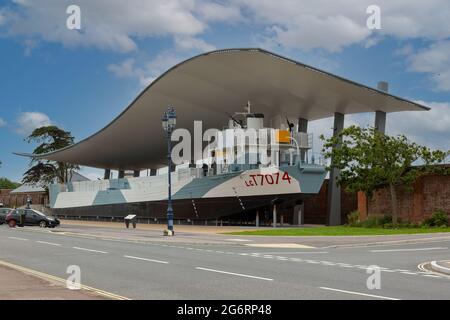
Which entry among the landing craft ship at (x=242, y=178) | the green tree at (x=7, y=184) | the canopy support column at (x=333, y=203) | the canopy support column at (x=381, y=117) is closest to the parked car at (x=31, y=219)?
the landing craft ship at (x=242, y=178)

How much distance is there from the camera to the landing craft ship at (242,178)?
134 ft

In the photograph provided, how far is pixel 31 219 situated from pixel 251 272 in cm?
3511

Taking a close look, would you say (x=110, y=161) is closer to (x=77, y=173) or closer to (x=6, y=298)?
(x=77, y=173)

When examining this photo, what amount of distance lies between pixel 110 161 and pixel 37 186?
926 inches

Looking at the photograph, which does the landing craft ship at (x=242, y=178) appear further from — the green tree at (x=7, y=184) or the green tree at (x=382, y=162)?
the green tree at (x=7, y=184)

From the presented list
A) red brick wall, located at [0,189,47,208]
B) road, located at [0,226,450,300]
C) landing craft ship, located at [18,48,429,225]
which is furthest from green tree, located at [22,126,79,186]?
road, located at [0,226,450,300]

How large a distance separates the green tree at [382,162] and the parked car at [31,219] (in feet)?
71.4

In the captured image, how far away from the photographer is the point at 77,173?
105 m

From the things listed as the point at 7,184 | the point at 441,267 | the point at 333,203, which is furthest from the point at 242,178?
the point at 7,184

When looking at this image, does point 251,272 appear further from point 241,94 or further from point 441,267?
point 241,94

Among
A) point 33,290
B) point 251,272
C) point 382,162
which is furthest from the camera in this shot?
point 382,162

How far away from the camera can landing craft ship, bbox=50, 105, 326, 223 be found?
41.0 m

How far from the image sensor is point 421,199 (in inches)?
1491
